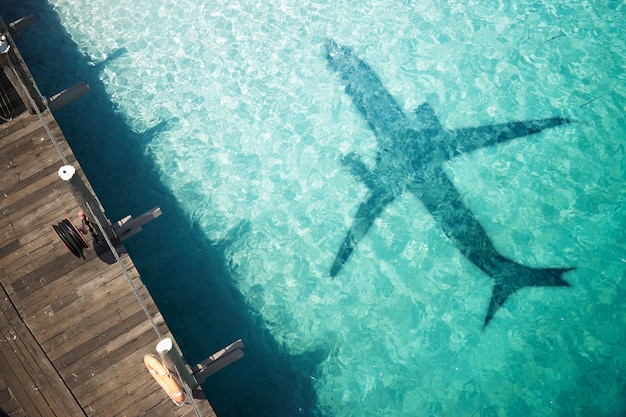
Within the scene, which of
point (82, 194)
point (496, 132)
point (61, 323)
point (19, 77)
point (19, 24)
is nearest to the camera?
point (82, 194)

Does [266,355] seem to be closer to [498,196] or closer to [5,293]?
[5,293]

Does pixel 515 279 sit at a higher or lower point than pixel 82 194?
lower

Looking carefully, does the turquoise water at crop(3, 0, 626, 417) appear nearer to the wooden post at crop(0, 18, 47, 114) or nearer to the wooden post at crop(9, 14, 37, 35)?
the wooden post at crop(9, 14, 37, 35)

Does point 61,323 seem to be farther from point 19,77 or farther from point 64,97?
point 64,97

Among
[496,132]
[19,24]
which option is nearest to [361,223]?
[496,132]

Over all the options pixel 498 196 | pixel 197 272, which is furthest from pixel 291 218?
pixel 498 196

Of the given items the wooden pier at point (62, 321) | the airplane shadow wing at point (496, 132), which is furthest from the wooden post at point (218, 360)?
the airplane shadow wing at point (496, 132)
